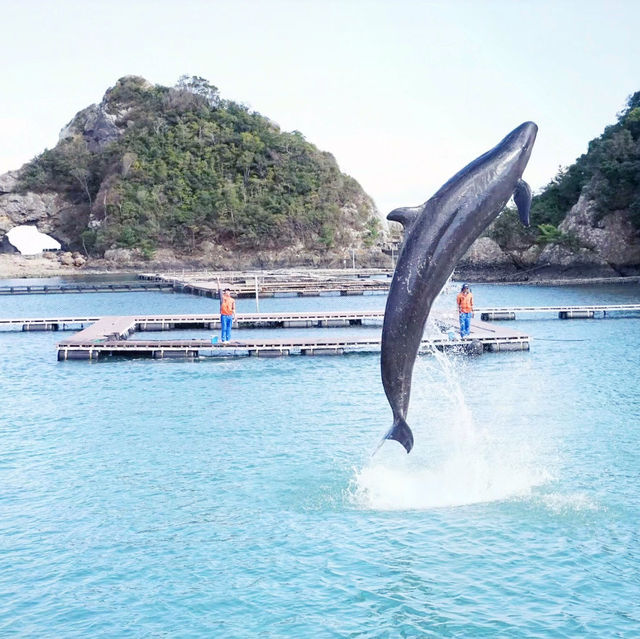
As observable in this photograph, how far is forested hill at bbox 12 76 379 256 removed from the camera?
305 feet

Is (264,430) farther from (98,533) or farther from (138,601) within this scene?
(138,601)

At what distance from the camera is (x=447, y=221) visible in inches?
340

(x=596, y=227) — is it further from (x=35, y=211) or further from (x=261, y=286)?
(x=35, y=211)

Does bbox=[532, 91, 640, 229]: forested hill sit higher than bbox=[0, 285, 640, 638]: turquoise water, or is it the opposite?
bbox=[532, 91, 640, 229]: forested hill

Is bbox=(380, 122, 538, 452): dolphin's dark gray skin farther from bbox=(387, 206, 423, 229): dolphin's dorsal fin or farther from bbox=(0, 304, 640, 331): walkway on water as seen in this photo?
bbox=(0, 304, 640, 331): walkway on water

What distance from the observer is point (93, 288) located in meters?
60.8

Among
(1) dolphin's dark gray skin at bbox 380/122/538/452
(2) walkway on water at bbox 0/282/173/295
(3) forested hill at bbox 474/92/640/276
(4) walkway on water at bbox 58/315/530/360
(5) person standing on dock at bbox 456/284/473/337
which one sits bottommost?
(4) walkway on water at bbox 58/315/530/360

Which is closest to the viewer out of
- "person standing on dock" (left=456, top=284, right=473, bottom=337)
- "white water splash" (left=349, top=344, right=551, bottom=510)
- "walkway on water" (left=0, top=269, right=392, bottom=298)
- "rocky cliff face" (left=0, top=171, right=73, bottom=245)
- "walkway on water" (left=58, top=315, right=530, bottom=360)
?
"white water splash" (left=349, top=344, right=551, bottom=510)

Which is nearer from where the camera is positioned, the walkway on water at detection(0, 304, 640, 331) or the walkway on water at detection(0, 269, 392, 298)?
the walkway on water at detection(0, 304, 640, 331)

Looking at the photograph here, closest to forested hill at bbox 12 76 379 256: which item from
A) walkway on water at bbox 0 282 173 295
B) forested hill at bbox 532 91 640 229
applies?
forested hill at bbox 532 91 640 229

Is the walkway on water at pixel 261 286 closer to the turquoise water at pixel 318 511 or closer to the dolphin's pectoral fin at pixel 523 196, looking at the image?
the turquoise water at pixel 318 511

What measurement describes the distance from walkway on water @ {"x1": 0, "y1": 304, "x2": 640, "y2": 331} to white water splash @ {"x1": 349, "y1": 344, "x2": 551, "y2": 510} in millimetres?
15693

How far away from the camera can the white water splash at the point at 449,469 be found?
39.1ft

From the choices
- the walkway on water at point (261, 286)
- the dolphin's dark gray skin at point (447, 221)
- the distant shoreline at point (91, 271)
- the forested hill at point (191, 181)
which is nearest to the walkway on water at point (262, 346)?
the dolphin's dark gray skin at point (447, 221)
